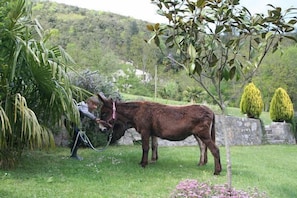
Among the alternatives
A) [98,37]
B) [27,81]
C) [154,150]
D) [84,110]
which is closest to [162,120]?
[154,150]

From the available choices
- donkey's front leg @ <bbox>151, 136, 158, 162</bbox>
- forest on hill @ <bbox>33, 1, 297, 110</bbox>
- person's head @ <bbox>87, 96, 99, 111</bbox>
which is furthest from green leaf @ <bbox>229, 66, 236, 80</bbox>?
forest on hill @ <bbox>33, 1, 297, 110</bbox>

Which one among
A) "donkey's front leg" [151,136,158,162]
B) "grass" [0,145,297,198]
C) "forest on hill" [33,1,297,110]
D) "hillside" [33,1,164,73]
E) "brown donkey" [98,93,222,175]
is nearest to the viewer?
"grass" [0,145,297,198]

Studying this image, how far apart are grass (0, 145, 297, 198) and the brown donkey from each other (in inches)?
24.4

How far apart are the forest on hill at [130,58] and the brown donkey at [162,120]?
9918 mm

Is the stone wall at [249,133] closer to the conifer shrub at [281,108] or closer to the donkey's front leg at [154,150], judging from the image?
the conifer shrub at [281,108]

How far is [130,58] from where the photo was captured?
3625 cm

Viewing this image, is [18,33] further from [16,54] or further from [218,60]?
[218,60]

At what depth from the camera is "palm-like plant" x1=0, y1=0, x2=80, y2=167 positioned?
5512 millimetres

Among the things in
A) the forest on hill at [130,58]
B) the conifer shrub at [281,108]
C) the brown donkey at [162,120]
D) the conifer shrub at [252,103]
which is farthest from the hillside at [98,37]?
the brown donkey at [162,120]

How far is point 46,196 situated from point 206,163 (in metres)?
4.06

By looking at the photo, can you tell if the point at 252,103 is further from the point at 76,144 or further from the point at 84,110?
the point at 76,144

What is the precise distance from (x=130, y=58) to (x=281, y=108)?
71.0 ft

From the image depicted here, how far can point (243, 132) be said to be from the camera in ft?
47.6

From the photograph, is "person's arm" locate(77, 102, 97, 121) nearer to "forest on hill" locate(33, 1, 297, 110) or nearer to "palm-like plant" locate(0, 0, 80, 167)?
"palm-like plant" locate(0, 0, 80, 167)
